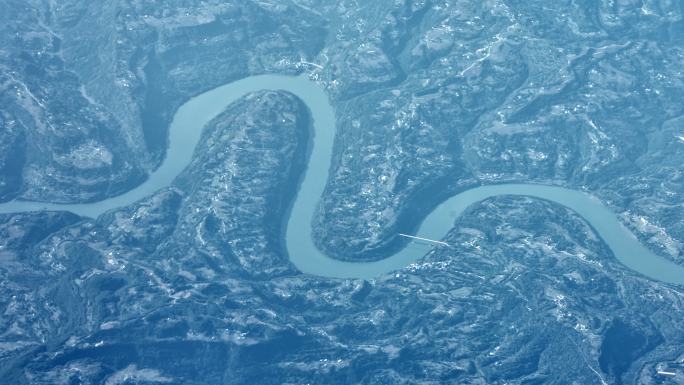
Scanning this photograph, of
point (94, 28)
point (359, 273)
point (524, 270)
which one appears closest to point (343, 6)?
point (94, 28)

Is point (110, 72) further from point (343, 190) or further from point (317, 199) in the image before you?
point (343, 190)

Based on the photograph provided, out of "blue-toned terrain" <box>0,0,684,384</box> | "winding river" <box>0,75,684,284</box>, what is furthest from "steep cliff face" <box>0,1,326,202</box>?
"winding river" <box>0,75,684,284</box>

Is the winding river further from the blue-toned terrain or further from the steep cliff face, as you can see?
the steep cliff face

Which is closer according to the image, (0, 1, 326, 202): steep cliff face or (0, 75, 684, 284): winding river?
(0, 75, 684, 284): winding river

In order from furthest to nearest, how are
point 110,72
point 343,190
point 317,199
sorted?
point 110,72, point 317,199, point 343,190

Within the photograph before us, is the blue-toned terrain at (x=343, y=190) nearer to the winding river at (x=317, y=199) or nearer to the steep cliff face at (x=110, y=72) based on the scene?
the steep cliff face at (x=110, y=72)

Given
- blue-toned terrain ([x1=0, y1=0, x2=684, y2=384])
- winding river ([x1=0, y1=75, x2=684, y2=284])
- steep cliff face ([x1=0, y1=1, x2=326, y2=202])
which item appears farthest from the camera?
steep cliff face ([x1=0, y1=1, x2=326, y2=202])

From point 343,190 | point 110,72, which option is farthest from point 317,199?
point 110,72

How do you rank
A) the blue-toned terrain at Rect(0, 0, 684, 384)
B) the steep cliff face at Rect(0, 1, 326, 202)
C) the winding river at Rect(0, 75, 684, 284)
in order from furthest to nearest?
the steep cliff face at Rect(0, 1, 326, 202), the winding river at Rect(0, 75, 684, 284), the blue-toned terrain at Rect(0, 0, 684, 384)
